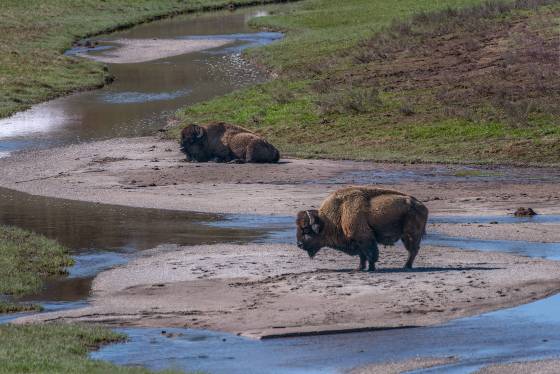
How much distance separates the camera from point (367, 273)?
16500mm

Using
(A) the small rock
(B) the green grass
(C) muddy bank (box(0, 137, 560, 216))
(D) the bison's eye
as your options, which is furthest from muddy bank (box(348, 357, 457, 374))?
(C) muddy bank (box(0, 137, 560, 216))

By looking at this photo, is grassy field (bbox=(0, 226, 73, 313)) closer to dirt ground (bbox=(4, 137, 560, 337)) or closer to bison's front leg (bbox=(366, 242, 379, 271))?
dirt ground (bbox=(4, 137, 560, 337))

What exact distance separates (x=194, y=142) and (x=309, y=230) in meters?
11.7

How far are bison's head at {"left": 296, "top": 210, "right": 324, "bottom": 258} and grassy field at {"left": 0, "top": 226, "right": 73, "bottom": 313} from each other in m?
3.65

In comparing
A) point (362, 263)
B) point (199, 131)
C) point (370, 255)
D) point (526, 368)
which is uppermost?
point (526, 368)

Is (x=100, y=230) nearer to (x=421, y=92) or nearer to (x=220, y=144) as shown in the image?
(x=220, y=144)

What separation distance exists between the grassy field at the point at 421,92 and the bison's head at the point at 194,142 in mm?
2451

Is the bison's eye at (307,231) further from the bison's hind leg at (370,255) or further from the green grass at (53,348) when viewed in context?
the green grass at (53,348)

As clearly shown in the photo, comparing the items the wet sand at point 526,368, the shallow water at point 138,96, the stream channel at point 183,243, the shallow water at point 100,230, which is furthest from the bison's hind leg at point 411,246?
the shallow water at point 138,96

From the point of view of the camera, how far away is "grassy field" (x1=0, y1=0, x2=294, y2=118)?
42938mm

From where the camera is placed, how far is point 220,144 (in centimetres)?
2838

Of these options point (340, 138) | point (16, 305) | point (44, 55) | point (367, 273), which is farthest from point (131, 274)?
point (44, 55)

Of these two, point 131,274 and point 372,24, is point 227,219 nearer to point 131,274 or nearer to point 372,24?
point 131,274

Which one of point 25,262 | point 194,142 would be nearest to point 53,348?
point 25,262
